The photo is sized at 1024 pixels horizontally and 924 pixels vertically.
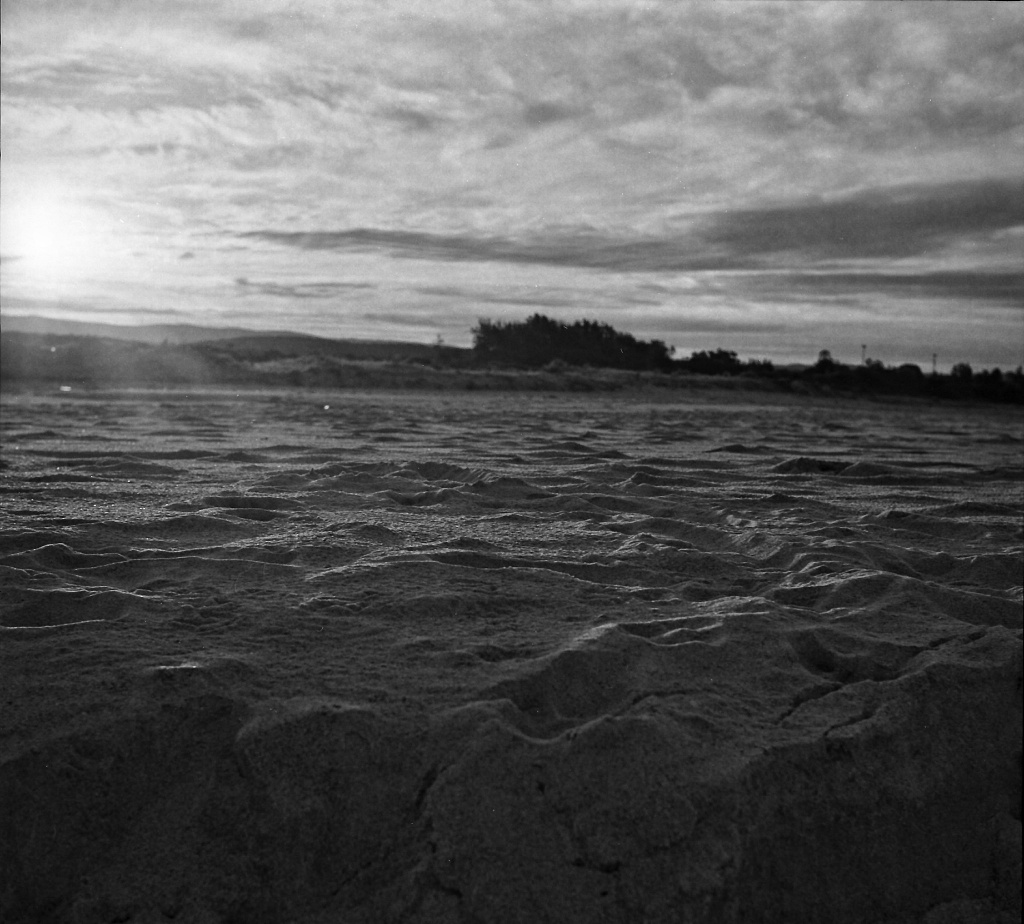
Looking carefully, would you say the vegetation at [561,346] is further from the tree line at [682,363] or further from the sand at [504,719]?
the sand at [504,719]

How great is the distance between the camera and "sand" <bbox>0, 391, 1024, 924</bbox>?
161 centimetres

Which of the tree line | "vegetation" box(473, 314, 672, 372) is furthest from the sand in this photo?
"vegetation" box(473, 314, 672, 372)

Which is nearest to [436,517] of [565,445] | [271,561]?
[271,561]

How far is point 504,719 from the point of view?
1845 millimetres

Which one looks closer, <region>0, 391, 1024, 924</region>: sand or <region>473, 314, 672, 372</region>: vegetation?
<region>0, 391, 1024, 924</region>: sand

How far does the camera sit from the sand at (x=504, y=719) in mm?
1614

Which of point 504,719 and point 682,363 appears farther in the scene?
point 682,363

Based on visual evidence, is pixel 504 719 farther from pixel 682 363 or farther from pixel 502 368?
pixel 682 363

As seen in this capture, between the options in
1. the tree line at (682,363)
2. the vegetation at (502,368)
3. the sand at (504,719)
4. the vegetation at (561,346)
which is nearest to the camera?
the sand at (504,719)

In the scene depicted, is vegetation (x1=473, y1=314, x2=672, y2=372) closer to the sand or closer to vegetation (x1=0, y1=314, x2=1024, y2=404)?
vegetation (x1=0, y1=314, x2=1024, y2=404)

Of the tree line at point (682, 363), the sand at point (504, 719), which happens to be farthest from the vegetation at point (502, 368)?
the sand at point (504, 719)

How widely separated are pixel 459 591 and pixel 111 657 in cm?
91

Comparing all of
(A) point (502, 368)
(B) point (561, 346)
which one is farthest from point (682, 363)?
(A) point (502, 368)

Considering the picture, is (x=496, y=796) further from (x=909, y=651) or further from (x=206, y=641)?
(x=909, y=651)
